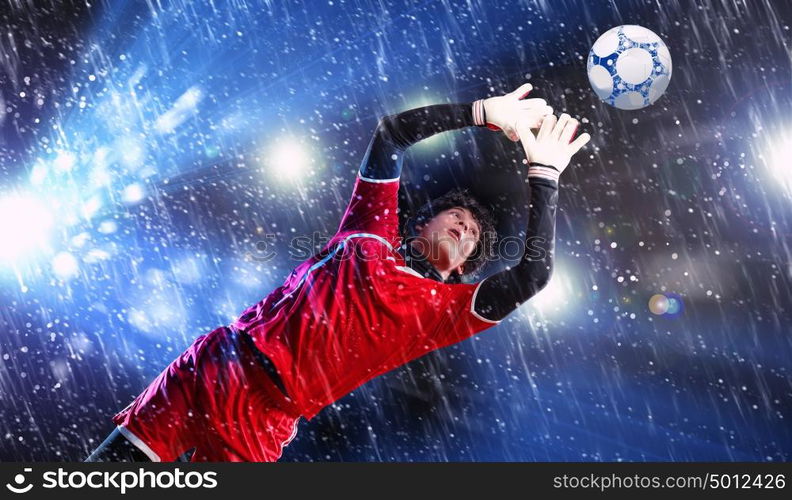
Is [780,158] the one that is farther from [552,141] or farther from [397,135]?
[397,135]

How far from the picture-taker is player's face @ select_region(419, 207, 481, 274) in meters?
3.23

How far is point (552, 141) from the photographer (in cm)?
276

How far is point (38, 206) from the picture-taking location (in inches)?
155

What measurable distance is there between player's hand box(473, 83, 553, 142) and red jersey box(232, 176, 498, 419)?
0.53 m

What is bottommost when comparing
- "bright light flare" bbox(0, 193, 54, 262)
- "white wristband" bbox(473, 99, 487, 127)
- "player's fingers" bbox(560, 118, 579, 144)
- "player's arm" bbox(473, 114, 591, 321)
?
"player's arm" bbox(473, 114, 591, 321)

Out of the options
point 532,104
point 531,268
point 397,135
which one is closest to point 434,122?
point 397,135

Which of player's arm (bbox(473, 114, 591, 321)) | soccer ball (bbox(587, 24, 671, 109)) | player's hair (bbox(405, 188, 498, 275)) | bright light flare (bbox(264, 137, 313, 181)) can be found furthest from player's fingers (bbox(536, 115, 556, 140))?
bright light flare (bbox(264, 137, 313, 181))

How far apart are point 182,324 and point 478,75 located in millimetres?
2474

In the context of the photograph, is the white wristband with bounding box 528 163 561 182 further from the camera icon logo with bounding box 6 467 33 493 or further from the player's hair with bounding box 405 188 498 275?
the camera icon logo with bounding box 6 467 33 493

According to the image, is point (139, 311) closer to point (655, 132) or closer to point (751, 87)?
point (655, 132)

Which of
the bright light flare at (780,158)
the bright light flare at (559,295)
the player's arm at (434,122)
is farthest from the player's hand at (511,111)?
the bright light flare at (780,158)

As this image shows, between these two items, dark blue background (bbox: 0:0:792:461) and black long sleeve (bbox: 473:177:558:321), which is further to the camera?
dark blue background (bbox: 0:0:792:461)

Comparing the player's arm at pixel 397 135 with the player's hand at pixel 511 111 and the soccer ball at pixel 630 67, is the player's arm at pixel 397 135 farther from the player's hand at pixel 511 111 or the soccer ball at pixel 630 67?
the soccer ball at pixel 630 67

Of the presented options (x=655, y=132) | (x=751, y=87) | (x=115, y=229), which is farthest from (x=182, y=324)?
(x=751, y=87)
